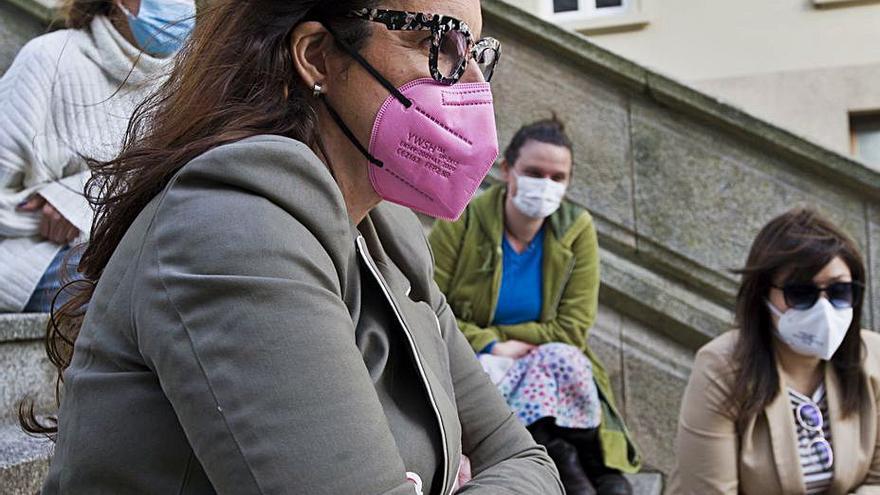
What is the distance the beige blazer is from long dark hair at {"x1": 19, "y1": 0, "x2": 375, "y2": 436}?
254cm

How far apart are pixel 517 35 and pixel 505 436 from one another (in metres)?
4.28

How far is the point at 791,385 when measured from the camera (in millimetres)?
4039

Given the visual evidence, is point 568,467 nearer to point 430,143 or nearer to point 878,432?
point 878,432

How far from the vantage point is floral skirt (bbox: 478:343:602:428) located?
14.4 ft

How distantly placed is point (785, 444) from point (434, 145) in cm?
245

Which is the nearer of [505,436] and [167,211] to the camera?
[167,211]

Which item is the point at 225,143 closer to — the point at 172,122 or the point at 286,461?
the point at 172,122

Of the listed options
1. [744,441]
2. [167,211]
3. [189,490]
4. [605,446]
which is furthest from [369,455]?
[605,446]


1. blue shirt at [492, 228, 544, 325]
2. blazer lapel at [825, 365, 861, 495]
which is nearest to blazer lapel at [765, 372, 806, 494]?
blazer lapel at [825, 365, 861, 495]

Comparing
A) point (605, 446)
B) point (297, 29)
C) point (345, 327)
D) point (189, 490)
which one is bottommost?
point (605, 446)

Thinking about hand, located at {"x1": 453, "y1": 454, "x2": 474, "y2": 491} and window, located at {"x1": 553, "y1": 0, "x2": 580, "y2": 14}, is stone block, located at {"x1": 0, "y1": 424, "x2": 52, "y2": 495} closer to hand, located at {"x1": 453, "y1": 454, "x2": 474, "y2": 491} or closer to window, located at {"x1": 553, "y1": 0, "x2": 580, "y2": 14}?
hand, located at {"x1": 453, "y1": 454, "x2": 474, "y2": 491}

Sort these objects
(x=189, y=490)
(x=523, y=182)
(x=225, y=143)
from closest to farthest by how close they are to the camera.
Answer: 1. (x=189, y=490)
2. (x=225, y=143)
3. (x=523, y=182)

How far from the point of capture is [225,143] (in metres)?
1.63

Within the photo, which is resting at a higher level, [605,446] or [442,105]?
[442,105]
